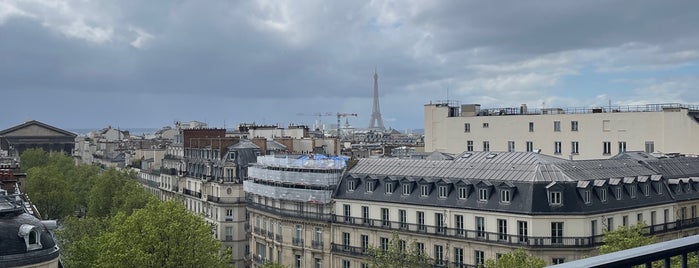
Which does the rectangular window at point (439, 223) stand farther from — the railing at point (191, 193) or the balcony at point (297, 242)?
the railing at point (191, 193)

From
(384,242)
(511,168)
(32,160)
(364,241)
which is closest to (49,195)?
(364,241)

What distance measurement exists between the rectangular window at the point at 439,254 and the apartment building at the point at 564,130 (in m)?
20.6

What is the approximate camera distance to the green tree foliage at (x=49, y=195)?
75312mm

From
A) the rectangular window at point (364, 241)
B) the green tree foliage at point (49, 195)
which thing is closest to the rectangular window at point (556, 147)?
the rectangular window at point (364, 241)

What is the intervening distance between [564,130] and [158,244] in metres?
45.9

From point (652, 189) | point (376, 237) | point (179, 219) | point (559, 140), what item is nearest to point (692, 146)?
point (559, 140)

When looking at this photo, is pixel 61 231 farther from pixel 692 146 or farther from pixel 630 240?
pixel 692 146

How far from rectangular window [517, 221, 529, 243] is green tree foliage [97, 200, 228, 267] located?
707 inches

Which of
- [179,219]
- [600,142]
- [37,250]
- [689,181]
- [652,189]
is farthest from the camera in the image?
[600,142]

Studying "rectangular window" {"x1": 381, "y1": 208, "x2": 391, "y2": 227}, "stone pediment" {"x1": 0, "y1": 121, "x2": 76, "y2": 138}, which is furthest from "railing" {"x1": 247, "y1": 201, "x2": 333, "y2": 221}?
"stone pediment" {"x1": 0, "y1": 121, "x2": 76, "y2": 138}

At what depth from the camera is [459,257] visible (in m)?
48.6

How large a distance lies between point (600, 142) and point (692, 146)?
8.08 meters

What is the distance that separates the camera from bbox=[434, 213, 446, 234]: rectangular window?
49578 millimetres

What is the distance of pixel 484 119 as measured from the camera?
79.1 meters
